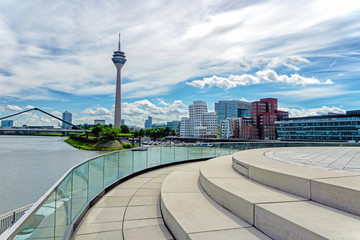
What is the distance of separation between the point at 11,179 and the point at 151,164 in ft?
103

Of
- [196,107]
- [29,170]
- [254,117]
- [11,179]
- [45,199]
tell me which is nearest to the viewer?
[45,199]

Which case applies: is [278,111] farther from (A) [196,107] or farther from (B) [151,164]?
(B) [151,164]

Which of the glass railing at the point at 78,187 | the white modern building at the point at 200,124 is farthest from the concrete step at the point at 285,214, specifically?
the white modern building at the point at 200,124

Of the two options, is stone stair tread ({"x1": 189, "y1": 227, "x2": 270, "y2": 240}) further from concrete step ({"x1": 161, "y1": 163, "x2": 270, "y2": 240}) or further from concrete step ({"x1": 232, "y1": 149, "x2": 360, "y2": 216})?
concrete step ({"x1": 232, "y1": 149, "x2": 360, "y2": 216})

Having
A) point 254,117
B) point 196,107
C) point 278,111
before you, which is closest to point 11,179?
point 254,117

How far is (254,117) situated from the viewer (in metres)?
111

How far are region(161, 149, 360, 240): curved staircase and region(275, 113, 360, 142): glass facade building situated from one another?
80.2m

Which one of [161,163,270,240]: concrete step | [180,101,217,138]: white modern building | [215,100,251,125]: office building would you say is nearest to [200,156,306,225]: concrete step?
[161,163,270,240]: concrete step

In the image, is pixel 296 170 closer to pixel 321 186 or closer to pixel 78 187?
pixel 321 186

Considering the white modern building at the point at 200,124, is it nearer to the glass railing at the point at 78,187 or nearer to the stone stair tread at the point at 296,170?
the glass railing at the point at 78,187

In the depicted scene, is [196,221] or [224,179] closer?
[196,221]

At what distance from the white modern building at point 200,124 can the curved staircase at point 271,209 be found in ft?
436

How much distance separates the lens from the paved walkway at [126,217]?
3826 millimetres

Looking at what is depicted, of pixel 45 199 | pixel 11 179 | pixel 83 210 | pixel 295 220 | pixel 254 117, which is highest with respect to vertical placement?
pixel 254 117
